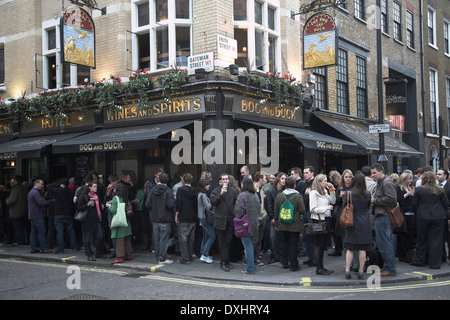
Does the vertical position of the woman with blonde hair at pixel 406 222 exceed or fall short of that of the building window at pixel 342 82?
it falls short

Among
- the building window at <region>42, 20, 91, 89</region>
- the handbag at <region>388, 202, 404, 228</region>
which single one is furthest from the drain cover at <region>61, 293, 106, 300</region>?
the building window at <region>42, 20, 91, 89</region>

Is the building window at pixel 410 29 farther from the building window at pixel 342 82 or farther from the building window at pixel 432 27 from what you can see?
the building window at pixel 342 82

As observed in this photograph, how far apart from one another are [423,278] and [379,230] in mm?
1103

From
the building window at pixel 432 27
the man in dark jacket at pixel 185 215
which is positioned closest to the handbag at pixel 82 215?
the man in dark jacket at pixel 185 215

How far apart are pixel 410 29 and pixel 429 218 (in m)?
15.4

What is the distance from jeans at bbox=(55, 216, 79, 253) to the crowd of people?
0.08ft

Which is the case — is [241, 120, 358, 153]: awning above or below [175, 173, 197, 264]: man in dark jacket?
above

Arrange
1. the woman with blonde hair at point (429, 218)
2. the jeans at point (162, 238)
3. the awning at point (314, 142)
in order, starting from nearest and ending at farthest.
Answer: the woman with blonde hair at point (429, 218) < the jeans at point (162, 238) < the awning at point (314, 142)

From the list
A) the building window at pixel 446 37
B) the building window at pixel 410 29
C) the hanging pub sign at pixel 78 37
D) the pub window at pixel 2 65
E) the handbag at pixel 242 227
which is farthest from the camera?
the building window at pixel 446 37

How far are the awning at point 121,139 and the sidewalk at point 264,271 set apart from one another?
8.70ft

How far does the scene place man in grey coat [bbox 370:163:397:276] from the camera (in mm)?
7602

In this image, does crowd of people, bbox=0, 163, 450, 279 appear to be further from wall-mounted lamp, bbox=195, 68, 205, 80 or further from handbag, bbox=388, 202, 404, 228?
wall-mounted lamp, bbox=195, 68, 205, 80

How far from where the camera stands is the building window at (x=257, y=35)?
11.9 metres

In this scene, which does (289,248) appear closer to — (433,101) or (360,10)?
(360,10)
